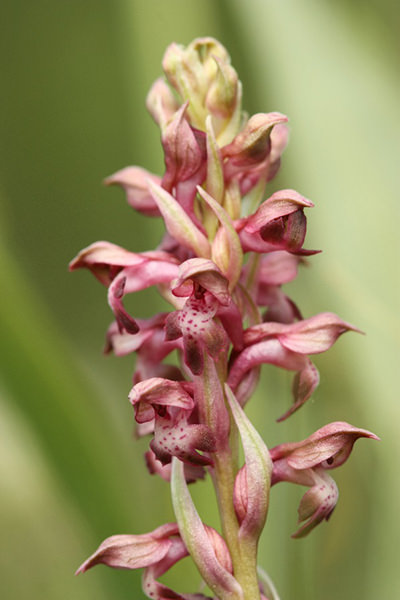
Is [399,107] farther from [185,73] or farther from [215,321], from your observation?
[215,321]

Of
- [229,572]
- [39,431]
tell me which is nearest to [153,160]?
[39,431]

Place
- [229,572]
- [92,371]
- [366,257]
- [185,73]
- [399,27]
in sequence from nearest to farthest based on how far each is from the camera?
1. [229,572]
2. [185,73]
3. [366,257]
4. [399,27]
5. [92,371]

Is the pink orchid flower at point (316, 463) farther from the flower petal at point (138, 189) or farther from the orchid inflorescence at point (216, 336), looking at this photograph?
the flower petal at point (138, 189)

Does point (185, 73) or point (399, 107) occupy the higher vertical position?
point (185, 73)

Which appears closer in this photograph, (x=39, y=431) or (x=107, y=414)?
(x=39, y=431)

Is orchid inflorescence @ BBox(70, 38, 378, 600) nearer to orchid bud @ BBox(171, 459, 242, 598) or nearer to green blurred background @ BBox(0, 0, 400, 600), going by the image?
orchid bud @ BBox(171, 459, 242, 598)

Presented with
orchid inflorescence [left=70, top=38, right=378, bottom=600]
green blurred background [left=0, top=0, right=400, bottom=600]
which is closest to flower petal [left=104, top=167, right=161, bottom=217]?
orchid inflorescence [left=70, top=38, right=378, bottom=600]

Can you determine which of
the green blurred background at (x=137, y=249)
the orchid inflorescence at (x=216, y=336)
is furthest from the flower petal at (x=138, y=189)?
the green blurred background at (x=137, y=249)
